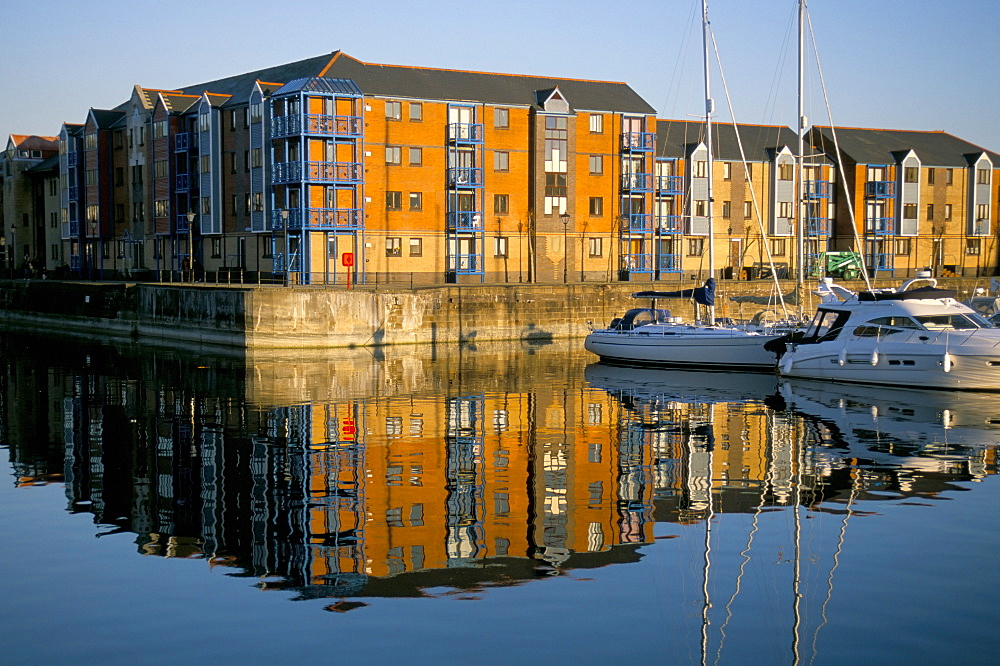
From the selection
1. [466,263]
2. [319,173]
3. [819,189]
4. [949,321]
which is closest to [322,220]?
[319,173]

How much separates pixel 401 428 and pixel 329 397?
20.7ft

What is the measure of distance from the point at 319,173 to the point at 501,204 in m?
12.4

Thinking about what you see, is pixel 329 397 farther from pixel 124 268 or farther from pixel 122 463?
pixel 124 268

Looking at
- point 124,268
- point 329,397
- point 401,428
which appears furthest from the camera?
point 124,268

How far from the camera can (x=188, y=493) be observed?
19.7 metres

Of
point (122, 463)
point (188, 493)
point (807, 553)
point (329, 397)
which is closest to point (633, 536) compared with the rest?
point (807, 553)

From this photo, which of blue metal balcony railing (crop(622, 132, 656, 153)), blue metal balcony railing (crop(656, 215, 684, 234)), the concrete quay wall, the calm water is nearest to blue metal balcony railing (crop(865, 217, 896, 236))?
blue metal balcony railing (crop(656, 215, 684, 234))

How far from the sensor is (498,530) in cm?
1689

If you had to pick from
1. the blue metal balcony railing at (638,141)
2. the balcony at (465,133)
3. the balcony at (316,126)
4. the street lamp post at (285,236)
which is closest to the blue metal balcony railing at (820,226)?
the blue metal balcony railing at (638,141)

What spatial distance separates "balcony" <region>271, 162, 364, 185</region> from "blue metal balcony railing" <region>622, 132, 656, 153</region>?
1912 cm

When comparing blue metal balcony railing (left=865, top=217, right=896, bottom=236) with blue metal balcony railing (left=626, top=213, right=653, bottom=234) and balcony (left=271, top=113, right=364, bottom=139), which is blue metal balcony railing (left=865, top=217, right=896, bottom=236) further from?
balcony (left=271, top=113, right=364, bottom=139)

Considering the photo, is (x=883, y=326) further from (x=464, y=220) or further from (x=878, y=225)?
(x=878, y=225)

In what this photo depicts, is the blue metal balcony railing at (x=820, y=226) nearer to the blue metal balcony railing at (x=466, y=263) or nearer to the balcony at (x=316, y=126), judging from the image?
the blue metal balcony railing at (x=466, y=263)

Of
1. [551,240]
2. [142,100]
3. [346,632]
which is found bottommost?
[346,632]
